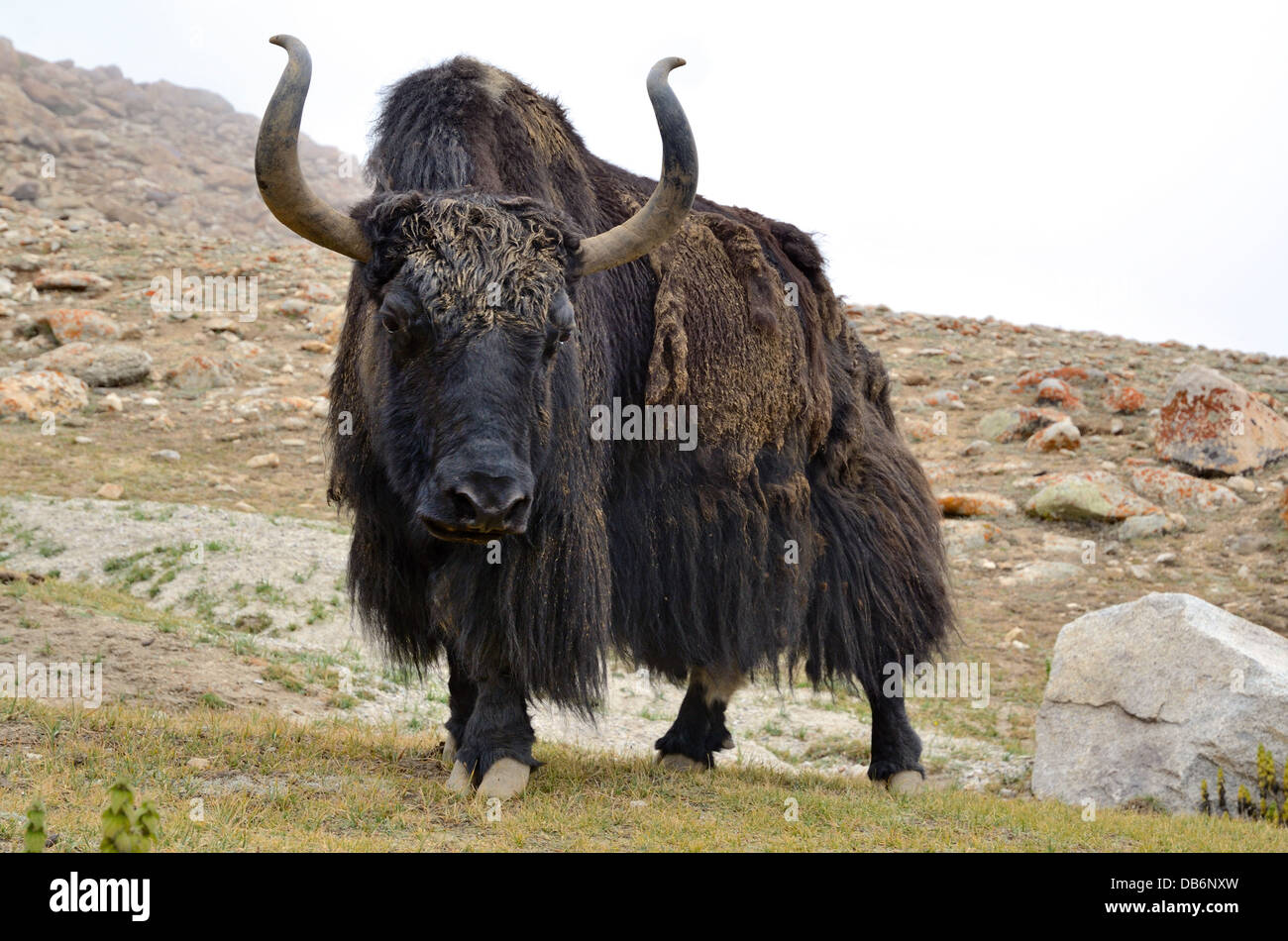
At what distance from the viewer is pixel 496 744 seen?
4.17m

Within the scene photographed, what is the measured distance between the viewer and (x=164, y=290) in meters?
17.4

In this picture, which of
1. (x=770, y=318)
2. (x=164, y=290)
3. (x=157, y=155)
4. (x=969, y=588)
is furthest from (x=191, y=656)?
(x=157, y=155)

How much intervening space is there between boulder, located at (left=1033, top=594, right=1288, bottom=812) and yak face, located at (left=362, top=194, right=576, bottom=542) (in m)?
3.78

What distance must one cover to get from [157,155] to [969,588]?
34.7 meters

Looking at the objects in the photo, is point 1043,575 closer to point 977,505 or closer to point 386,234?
point 977,505

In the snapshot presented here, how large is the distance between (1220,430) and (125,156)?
3380 centimetres

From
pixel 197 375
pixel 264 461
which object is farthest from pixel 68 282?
pixel 264 461

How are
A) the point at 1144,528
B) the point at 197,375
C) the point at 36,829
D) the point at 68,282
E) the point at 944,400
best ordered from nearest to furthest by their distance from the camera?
the point at 36,829
the point at 1144,528
the point at 197,375
the point at 944,400
the point at 68,282

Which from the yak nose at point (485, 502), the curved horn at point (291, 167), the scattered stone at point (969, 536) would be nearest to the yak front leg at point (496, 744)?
the yak nose at point (485, 502)

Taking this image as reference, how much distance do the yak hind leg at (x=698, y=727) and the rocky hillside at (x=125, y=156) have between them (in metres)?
20.4

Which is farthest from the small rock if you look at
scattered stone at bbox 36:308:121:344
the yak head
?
the yak head

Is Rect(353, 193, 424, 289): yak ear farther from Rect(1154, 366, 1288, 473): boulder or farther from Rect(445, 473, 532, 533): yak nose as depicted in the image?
Rect(1154, 366, 1288, 473): boulder

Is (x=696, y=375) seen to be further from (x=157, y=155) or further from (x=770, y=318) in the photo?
(x=157, y=155)

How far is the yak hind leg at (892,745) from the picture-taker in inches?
215
